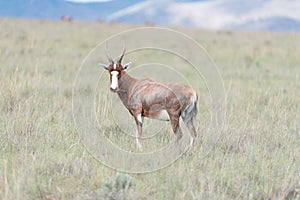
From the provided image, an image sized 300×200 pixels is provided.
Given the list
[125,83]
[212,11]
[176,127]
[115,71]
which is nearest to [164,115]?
[176,127]

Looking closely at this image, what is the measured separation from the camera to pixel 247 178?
16.6 feet

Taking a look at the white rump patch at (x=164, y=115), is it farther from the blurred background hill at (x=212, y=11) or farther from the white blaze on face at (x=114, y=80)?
the blurred background hill at (x=212, y=11)

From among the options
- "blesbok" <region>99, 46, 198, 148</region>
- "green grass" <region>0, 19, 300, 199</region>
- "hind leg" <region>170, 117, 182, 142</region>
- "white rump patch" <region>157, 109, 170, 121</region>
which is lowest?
"green grass" <region>0, 19, 300, 199</region>

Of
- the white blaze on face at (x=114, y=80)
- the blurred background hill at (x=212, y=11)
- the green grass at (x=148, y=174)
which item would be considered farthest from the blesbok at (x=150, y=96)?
the blurred background hill at (x=212, y=11)

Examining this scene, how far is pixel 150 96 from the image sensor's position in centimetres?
518

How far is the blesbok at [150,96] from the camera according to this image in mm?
5156

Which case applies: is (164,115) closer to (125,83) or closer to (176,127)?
(176,127)

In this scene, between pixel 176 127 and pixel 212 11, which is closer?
pixel 176 127

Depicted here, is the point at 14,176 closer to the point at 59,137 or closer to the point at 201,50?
the point at 59,137

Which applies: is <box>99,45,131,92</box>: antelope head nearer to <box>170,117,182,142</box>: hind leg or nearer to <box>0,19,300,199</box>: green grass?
<box>170,117,182,142</box>: hind leg

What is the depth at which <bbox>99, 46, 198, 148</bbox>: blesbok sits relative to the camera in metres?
5.16

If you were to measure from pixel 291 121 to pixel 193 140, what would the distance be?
2.80m

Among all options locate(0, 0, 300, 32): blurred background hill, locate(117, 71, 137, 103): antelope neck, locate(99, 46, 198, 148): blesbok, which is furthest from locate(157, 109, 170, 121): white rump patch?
locate(0, 0, 300, 32): blurred background hill

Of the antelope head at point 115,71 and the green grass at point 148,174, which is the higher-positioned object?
the antelope head at point 115,71
